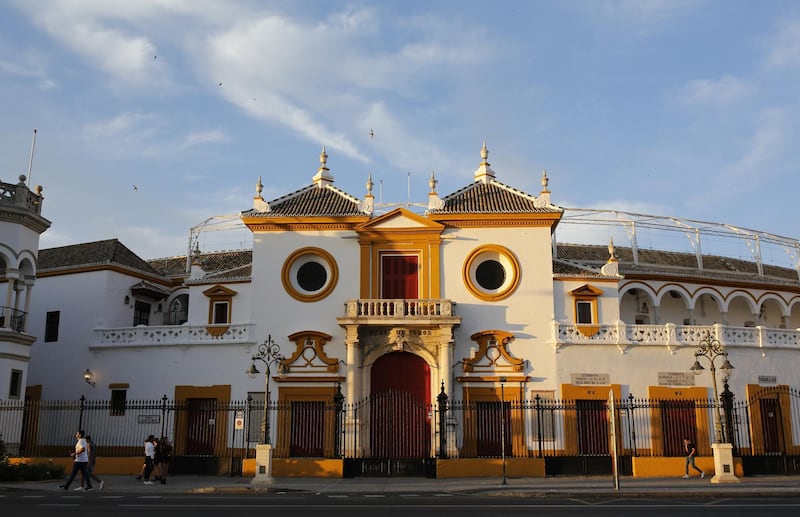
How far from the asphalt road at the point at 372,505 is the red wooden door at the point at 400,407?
392 inches

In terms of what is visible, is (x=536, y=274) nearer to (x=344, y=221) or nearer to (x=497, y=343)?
(x=497, y=343)

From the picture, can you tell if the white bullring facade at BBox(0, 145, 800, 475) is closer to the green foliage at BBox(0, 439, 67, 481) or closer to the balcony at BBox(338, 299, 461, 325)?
the balcony at BBox(338, 299, 461, 325)

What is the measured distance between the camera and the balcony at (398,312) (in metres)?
29.9

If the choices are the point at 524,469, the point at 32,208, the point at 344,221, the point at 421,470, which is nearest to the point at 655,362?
the point at 524,469

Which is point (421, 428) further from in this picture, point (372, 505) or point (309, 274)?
point (372, 505)

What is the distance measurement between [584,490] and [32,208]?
75.8ft

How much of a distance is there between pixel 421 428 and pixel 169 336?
10966 millimetres

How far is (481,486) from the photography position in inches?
856

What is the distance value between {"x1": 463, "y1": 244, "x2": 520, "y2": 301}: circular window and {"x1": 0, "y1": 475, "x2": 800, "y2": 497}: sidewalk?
28.4 feet

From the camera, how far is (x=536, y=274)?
104 ft

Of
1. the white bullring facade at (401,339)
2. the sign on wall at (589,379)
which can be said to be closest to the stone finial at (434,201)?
the white bullring facade at (401,339)

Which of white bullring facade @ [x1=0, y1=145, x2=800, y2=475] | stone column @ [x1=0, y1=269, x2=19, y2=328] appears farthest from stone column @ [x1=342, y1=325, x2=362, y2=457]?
stone column @ [x1=0, y1=269, x2=19, y2=328]

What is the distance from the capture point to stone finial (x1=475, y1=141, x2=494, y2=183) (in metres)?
34.7

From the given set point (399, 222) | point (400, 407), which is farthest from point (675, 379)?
point (399, 222)
